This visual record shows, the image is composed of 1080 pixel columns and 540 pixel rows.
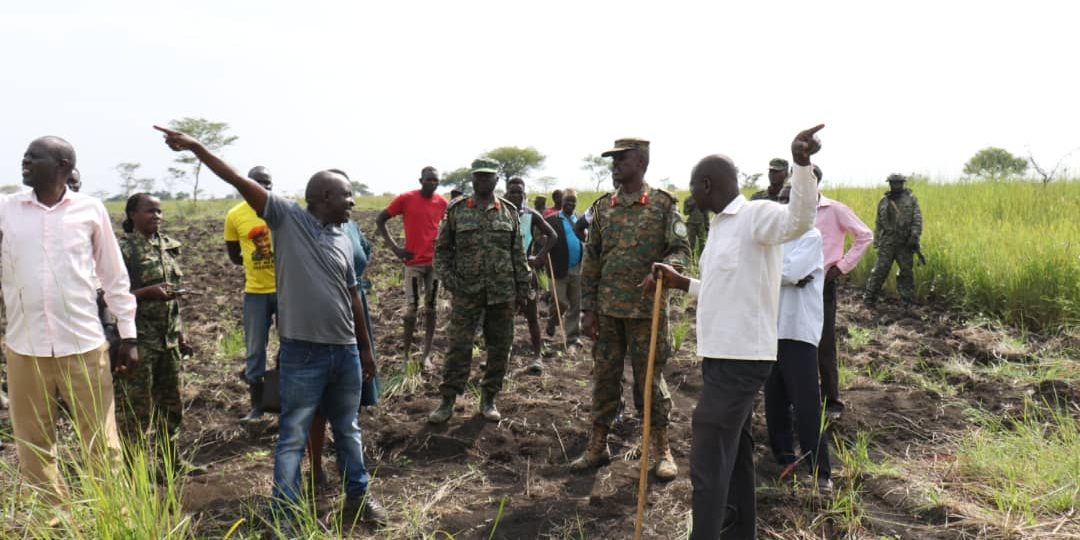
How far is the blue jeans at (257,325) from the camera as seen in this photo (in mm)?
5113

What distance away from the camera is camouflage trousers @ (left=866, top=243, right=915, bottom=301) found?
10102 mm

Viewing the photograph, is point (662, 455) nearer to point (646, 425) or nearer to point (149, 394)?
point (646, 425)

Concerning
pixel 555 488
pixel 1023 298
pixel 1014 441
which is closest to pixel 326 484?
pixel 555 488

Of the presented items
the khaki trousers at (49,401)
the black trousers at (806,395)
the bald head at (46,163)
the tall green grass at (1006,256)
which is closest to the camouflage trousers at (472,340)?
the black trousers at (806,395)

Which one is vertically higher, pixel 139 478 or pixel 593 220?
pixel 593 220

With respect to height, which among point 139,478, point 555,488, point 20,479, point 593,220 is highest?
point 593,220

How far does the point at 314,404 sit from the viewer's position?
337 centimetres

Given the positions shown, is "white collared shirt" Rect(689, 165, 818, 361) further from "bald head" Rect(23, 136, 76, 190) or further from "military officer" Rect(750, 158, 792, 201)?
"bald head" Rect(23, 136, 76, 190)

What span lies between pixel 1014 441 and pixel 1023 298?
5506 millimetres

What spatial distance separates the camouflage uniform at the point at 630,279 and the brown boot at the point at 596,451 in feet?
0.36

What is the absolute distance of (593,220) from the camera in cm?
443

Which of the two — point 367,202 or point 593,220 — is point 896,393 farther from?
point 367,202

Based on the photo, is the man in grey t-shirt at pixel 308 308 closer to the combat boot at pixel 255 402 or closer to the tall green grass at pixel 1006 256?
the combat boot at pixel 255 402

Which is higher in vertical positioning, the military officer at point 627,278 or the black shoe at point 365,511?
the military officer at point 627,278
